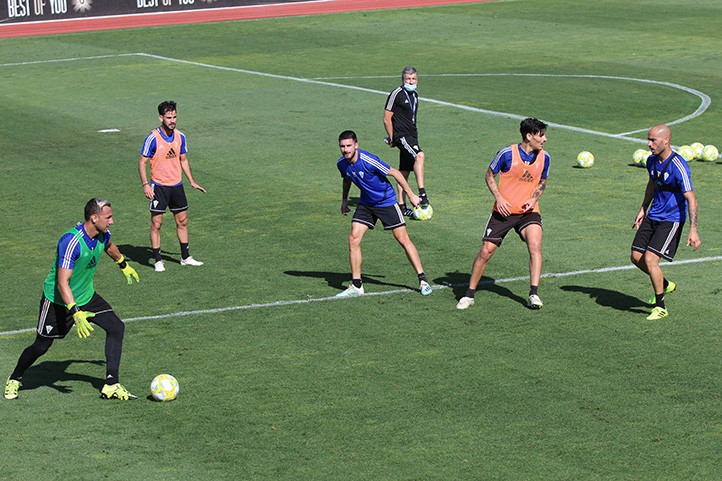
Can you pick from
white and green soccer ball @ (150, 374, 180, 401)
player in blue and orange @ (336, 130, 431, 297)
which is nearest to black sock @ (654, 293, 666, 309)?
player in blue and orange @ (336, 130, 431, 297)

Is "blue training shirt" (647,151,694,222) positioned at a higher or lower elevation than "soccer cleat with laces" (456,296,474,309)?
higher

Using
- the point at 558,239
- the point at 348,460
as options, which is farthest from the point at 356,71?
the point at 348,460

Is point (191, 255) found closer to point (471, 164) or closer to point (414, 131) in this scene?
point (414, 131)

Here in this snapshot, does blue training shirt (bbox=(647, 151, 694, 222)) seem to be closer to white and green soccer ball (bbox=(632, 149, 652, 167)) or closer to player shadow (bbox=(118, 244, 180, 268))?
player shadow (bbox=(118, 244, 180, 268))

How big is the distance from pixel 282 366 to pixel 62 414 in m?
2.47

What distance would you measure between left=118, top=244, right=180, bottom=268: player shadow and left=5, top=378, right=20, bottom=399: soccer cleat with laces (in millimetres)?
5778

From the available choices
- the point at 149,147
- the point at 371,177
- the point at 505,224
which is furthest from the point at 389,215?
the point at 149,147

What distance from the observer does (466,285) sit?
1688 centimetres

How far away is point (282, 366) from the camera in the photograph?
13781mm

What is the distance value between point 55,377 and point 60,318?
975 mm

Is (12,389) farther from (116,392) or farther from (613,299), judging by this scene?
(613,299)

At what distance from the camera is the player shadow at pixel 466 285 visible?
1625cm

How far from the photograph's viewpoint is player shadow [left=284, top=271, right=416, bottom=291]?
1705cm

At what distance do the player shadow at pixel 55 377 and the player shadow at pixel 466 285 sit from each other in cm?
490
